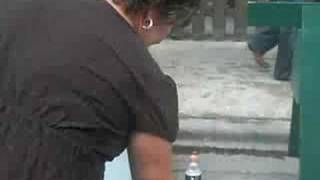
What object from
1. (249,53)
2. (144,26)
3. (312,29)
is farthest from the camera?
(249,53)

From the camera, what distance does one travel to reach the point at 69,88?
175 cm

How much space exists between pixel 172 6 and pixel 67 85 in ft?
0.98

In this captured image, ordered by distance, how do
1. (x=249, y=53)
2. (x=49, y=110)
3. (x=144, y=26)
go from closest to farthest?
(x=49, y=110) → (x=144, y=26) → (x=249, y=53)

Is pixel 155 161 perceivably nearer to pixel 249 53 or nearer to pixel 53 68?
pixel 53 68

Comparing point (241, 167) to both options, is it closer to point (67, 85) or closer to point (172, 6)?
point (172, 6)

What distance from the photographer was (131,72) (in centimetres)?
176

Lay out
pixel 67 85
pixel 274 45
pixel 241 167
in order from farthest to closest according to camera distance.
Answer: pixel 274 45 < pixel 241 167 < pixel 67 85

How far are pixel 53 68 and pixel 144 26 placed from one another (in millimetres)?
240

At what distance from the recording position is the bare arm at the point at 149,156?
1819mm

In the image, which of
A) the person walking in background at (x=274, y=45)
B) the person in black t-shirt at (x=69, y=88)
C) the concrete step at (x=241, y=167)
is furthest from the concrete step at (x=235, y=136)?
the person in black t-shirt at (x=69, y=88)

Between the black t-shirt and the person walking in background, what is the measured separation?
18.5 ft

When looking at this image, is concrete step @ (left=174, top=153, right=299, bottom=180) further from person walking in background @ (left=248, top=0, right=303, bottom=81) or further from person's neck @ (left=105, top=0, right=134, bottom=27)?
person's neck @ (left=105, top=0, right=134, bottom=27)

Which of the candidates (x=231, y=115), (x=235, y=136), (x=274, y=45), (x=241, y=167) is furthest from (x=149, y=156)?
(x=274, y=45)

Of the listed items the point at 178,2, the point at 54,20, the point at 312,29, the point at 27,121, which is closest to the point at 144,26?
the point at 178,2
